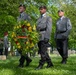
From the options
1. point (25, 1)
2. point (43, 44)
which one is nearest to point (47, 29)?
point (43, 44)

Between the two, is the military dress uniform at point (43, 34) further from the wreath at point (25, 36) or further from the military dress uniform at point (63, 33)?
the military dress uniform at point (63, 33)

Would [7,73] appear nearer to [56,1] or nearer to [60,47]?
[60,47]

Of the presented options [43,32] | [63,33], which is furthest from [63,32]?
[43,32]

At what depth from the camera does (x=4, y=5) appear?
3394cm

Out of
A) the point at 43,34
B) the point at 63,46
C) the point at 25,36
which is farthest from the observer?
the point at 63,46

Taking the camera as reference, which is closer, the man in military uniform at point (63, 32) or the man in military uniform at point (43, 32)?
the man in military uniform at point (43, 32)

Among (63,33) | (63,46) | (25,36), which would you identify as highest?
(63,33)

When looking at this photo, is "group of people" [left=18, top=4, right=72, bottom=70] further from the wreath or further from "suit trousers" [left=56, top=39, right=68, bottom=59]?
the wreath

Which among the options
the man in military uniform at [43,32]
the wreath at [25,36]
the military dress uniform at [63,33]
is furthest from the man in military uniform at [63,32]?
the wreath at [25,36]

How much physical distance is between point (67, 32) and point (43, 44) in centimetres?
246

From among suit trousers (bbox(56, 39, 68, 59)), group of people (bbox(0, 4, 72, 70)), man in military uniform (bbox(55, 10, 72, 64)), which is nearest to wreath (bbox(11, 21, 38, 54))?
group of people (bbox(0, 4, 72, 70))

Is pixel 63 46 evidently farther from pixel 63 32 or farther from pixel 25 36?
pixel 25 36

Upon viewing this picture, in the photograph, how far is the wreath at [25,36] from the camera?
979cm

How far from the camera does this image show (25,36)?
9.88m
